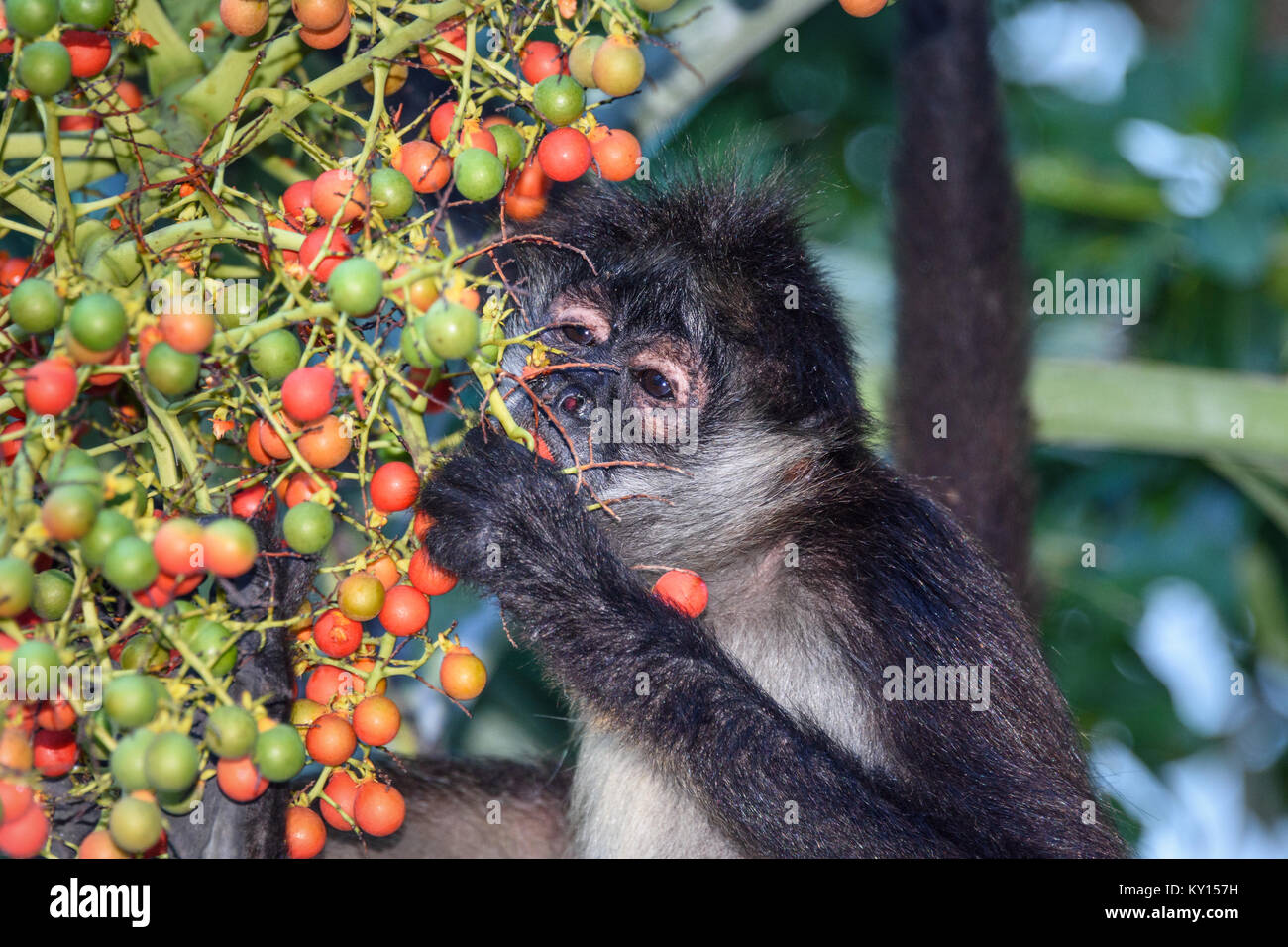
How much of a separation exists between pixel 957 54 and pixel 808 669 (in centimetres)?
266

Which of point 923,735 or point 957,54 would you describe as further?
point 957,54

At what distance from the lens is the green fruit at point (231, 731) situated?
1712mm

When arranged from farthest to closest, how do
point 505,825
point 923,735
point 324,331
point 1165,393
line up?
point 505,825 < point 1165,393 < point 923,735 < point 324,331

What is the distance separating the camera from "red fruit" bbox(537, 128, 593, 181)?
7.62 ft

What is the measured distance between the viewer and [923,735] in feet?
11.1

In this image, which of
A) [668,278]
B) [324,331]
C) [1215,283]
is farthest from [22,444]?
[1215,283]

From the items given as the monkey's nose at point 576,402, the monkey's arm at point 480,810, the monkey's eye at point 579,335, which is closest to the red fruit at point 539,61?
the monkey's nose at point 576,402

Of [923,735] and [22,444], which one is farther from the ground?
[22,444]

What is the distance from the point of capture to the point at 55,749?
84.3 inches

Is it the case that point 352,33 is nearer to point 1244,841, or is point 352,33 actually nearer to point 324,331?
point 324,331

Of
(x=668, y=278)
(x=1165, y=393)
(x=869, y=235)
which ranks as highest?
(x=869, y=235)

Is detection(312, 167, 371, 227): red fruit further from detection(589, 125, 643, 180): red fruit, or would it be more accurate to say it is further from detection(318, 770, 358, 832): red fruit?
detection(318, 770, 358, 832): red fruit

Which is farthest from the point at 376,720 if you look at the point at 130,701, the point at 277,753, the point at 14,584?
the point at 14,584

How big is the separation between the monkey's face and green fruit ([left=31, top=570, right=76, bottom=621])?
1.61m
